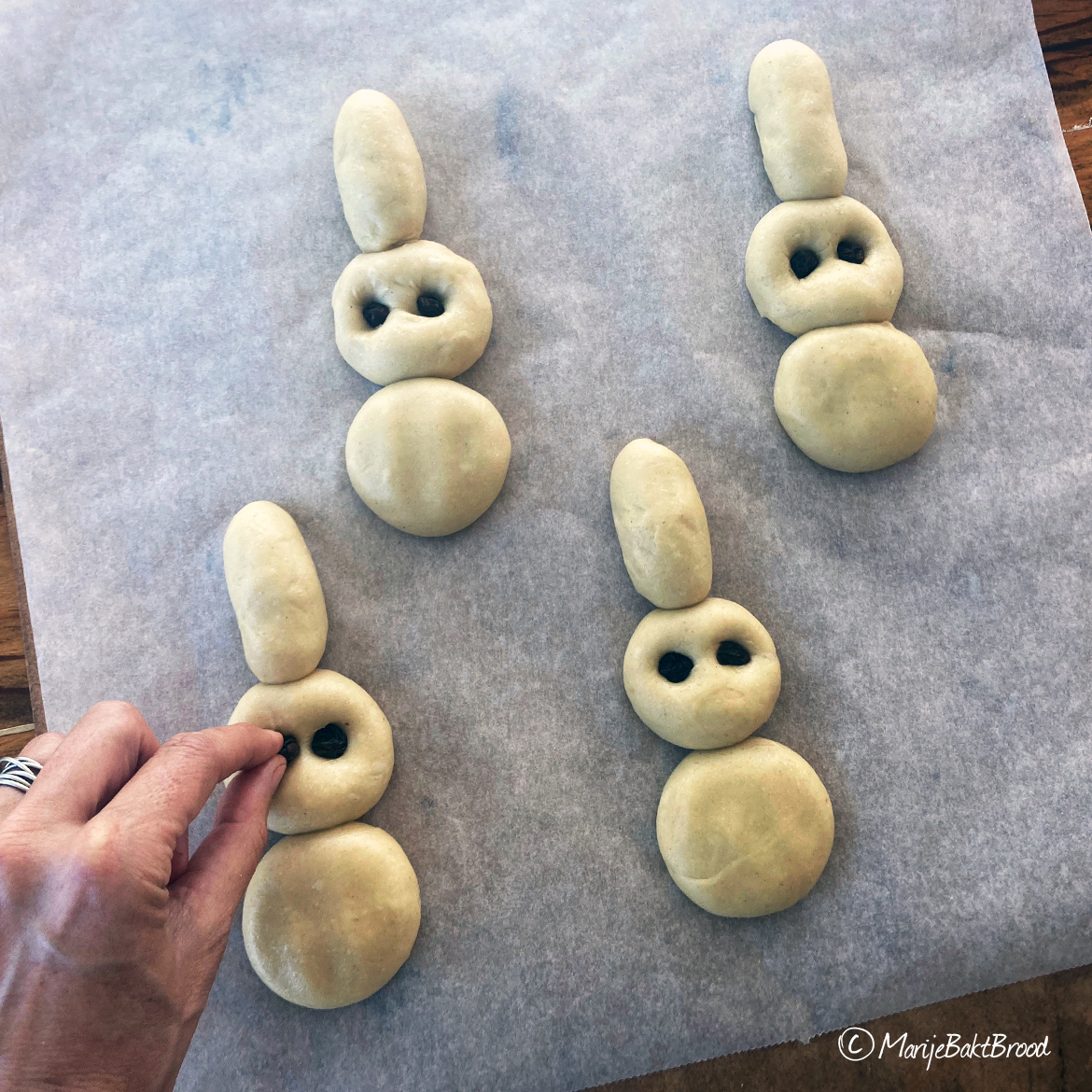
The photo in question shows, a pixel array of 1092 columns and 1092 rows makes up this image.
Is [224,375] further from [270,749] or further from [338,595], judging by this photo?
[270,749]

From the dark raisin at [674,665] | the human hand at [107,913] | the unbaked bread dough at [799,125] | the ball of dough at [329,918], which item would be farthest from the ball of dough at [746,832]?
the unbaked bread dough at [799,125]

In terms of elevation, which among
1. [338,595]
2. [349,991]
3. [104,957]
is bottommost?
[349,991]

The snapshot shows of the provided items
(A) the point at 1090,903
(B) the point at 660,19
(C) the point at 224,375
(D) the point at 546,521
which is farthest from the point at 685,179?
(A) the point at 1090,903

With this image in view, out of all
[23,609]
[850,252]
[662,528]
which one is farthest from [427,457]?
[850,252]

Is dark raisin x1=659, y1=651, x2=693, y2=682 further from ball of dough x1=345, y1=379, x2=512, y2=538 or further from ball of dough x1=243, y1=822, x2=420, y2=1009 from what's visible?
ball of dough x1=243, y1=822, x2=420, y2=1009

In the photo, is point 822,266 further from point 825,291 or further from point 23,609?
point 23,609

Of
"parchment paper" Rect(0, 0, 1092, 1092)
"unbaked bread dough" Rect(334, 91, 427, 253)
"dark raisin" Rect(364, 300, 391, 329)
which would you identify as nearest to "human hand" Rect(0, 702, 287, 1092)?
"parchment paper" Rect(0, 0, 1092, 1092)
